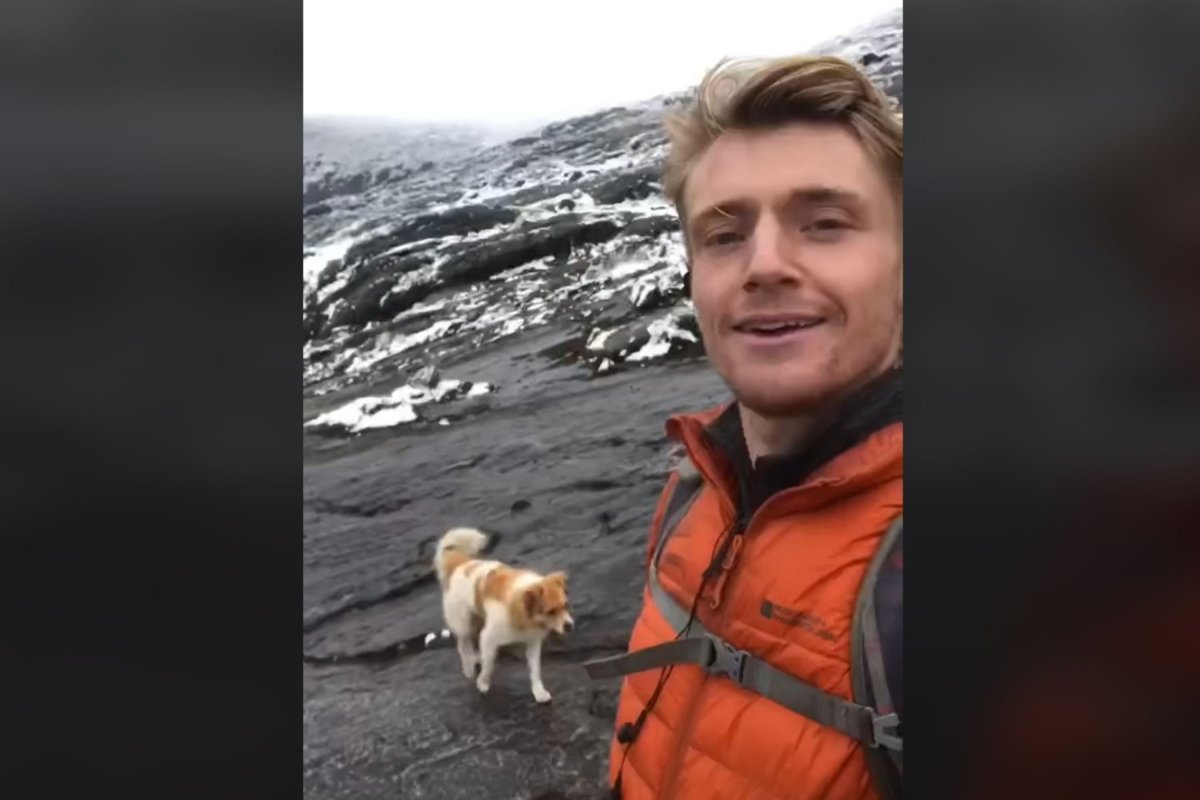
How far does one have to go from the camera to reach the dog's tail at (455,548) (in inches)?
62.0

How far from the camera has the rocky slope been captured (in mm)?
1580

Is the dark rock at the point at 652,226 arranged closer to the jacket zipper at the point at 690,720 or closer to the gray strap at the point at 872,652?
the jacket zipper at the point at 690,720

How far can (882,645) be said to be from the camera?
4.94ft

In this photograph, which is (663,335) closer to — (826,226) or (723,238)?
(723,238)

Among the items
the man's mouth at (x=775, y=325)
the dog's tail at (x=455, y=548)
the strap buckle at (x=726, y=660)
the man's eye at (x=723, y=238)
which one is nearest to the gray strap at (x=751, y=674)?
the strap buckle at (x=726, y=660)

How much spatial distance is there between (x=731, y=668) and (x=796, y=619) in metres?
0.13

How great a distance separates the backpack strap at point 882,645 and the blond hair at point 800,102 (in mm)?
599

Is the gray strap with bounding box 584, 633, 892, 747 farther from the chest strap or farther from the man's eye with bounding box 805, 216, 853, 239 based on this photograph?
the man's eye with bounding box 805, 216, 853, 239

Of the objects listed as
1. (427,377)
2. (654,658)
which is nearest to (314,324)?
(427,377)
